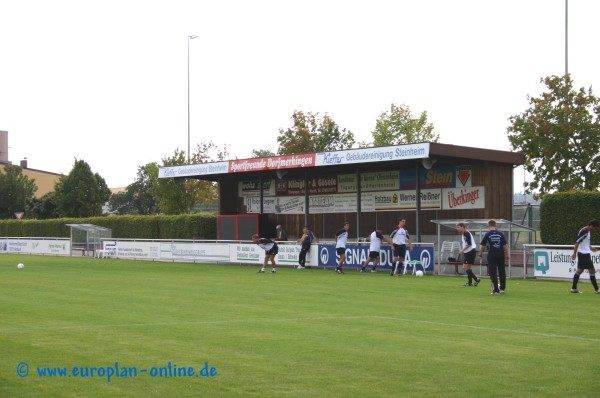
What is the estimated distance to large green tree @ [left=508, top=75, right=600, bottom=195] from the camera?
38750 mm

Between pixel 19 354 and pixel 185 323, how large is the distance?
153 inches

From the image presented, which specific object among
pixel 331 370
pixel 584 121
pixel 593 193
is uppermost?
pixel 584 121

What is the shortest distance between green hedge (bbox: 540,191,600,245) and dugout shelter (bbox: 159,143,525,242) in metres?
2.20

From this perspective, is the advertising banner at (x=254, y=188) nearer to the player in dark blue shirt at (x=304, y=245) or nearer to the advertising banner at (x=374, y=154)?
the advertising banner at (x=374, y=154)

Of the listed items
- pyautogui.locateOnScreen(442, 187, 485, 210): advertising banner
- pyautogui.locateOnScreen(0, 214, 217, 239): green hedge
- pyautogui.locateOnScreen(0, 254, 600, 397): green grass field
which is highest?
pyautogui.locateOnScreen(442, 187, 485, 210): advertising banner

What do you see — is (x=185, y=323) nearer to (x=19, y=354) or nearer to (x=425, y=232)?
(x=19, y=354)

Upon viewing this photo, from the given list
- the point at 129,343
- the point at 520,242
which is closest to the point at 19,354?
the point at 129,343

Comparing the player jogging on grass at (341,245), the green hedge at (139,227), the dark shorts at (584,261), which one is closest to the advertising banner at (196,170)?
the green hedge at (139,227)

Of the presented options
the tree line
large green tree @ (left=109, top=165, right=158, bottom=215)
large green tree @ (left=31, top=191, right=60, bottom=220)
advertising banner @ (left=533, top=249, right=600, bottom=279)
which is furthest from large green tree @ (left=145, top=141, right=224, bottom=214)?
large green tree @ (left=109, top=165, right=158, bottom=215)

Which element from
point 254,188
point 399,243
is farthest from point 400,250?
point 254,188

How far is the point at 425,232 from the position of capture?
36312mm

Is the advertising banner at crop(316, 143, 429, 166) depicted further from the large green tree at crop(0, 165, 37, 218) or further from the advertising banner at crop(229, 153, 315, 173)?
the large green tree at crop(0, 165, 37, 218)

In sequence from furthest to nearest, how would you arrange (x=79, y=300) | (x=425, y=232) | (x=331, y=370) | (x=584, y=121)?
(x=584, y=121)
(x=425, y=232)
(x=79, y=300)
(x=331, y=370)

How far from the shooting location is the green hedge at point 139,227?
47.5 m
